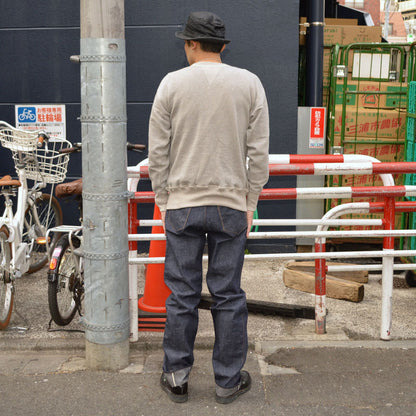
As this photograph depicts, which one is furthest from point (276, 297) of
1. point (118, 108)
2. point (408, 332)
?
point (118, 108)

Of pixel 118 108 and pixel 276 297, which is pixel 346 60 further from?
Answer: pixel 118 108

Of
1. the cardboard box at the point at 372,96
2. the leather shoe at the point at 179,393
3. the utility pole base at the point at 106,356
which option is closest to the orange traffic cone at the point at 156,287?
the utility pole base at the point at 106,356

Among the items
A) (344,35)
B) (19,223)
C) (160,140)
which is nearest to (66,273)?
(19,223)

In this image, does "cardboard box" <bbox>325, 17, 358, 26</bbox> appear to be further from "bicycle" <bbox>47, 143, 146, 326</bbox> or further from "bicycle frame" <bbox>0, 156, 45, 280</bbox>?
"bicycle" <bbox>47, 143, 146, 326</bbox>

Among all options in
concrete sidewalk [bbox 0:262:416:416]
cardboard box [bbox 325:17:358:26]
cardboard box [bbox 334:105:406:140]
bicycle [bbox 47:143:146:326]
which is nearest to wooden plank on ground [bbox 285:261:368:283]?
concrete sidewalk [bbox 0:262:416:416]

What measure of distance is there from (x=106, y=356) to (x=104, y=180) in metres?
1.07

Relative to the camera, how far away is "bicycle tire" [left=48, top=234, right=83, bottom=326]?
4605 millimetres

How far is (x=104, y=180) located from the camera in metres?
3.86

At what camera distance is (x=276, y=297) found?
5672 millimetres

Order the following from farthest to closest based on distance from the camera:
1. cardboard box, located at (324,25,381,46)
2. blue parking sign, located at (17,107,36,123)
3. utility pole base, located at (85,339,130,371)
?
1. cardboard box, located at (324,25,381,46)
2. blue parking sign, located at (17,107,36,123)
3. utility pole base, located at (85,339,130,371)

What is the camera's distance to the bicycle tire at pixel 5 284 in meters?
4.80

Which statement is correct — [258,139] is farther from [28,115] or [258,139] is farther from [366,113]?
[28,115]

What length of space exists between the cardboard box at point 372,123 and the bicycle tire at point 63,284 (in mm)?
3373

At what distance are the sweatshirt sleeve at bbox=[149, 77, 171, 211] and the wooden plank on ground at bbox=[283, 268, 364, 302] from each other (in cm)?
252
